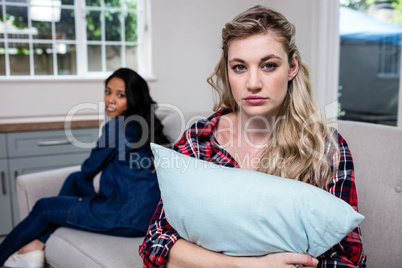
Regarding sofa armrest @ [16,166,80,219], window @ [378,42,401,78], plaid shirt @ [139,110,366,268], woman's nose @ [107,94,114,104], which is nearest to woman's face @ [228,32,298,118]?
plaid shirt @ [139,110,366,268]

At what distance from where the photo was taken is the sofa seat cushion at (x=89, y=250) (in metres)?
1.48

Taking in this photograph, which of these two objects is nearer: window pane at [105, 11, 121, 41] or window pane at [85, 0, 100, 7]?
window pane at [85, 0, 100, 7]

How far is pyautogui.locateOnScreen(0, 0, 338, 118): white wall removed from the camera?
3.18 metres

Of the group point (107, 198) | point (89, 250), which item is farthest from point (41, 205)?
point (89, 250)

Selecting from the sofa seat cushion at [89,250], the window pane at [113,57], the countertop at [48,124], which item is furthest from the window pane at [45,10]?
the sofa seat cushion at [89,250]

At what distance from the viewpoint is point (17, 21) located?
10.7ft

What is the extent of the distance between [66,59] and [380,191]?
289cm

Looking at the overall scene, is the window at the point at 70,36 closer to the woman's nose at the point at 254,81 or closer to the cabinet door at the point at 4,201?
the cabinet door at the point at 4,201

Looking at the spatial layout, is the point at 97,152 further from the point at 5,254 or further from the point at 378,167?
the point at 378,167

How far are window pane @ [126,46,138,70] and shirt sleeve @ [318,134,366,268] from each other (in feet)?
9.47

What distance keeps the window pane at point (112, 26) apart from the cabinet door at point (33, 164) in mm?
1209

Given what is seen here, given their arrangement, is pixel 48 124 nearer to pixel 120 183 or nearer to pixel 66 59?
pixel 66 59

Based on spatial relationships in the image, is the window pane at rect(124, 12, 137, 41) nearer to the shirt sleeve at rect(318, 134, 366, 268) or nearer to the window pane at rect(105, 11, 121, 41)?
the window pane at rect(105, 11, 121, 41)

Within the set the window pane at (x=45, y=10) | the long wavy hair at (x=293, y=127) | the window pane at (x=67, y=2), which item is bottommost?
the long wavy hair at (x=293, y=127)
